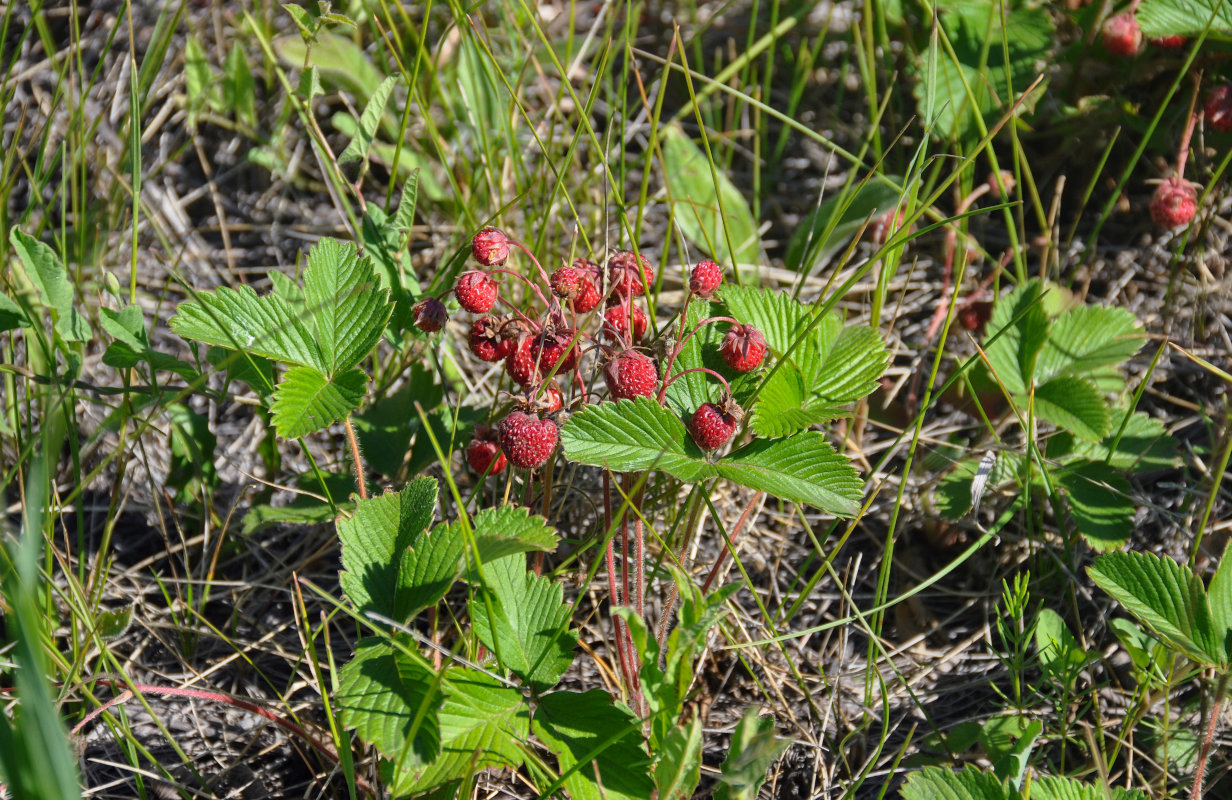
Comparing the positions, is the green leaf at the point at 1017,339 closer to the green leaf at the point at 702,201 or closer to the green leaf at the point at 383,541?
the green leaf at the point at 702,201

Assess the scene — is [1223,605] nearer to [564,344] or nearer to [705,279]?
[705,279]

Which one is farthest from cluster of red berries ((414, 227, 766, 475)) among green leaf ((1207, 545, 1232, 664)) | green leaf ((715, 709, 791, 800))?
green leaf ((1207, 545, 1232, 664))

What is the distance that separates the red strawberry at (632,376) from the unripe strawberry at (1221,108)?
1.57 metres

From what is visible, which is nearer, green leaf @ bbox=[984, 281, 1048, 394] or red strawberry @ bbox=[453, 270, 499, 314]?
red strawberry @ bbox=[453, 270, 499, 314]

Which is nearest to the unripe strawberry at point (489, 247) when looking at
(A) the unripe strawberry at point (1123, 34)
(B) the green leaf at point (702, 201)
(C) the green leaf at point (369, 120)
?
(C) the green leaf at point (369, 120)

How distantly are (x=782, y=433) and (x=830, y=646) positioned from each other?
64 cm

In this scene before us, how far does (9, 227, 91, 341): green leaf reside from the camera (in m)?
1.59

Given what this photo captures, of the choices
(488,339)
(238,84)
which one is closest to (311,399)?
(488,339)

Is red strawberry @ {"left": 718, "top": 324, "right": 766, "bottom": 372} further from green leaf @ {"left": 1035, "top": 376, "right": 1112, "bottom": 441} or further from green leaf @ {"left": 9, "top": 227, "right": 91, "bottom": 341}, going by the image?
green leaf @ {"left": 9, "top": 227, "right": 91, "bottom": 341}

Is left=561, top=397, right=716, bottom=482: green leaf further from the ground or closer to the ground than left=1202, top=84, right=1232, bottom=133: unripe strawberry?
closer to the ground

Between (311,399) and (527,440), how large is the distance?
0.35 m

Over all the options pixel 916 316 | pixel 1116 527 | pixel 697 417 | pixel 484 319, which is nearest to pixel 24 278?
pixel 484 319

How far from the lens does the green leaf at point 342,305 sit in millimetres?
1469

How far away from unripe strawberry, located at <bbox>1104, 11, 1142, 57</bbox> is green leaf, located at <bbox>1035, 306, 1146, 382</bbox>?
0.71m
